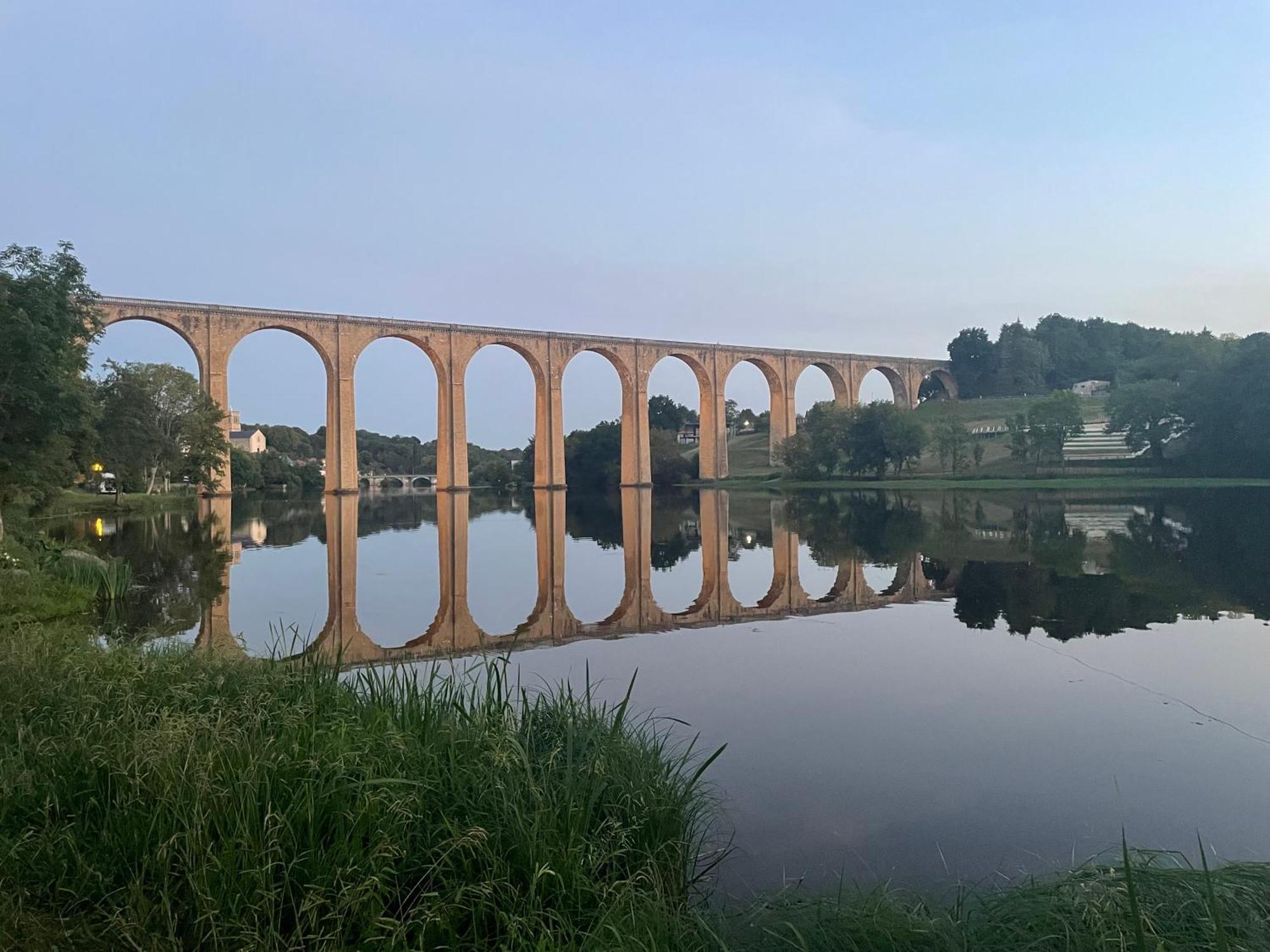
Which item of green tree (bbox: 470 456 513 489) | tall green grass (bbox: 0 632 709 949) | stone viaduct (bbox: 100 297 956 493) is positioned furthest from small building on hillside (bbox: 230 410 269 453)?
tall green grass (bbox: 0 632 709 949)

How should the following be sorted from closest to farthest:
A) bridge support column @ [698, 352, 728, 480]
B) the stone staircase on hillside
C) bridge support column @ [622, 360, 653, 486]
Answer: the stone staircase on hillside, bridge support column @ [622, 360, 653, 486], bridge support column @ [698, 352, 728, 480]

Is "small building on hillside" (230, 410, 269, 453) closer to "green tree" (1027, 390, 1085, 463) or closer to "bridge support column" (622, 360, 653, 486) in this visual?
"bridge support column" (622, 360, 653, 486)

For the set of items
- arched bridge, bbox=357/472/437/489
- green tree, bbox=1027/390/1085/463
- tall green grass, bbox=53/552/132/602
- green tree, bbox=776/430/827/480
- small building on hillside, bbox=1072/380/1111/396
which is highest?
small building on hillside, bbox=1072/380/1111/396

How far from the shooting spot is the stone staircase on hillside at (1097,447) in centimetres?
4188

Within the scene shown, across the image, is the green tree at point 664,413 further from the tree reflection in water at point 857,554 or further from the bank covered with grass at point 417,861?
the bank covered with grass at point 417,861

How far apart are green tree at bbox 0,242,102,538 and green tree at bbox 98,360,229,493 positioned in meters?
12.8

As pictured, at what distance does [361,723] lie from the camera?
10.4ft

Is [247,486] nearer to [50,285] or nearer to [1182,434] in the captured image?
[50,285]

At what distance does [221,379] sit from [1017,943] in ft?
119

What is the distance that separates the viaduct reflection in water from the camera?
6.77 meters

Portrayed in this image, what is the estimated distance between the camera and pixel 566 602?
→ 28.9 feet

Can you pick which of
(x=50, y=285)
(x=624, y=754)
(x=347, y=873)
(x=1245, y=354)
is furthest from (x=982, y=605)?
(x=1245, y=354)

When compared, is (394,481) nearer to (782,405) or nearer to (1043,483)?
(782,405)

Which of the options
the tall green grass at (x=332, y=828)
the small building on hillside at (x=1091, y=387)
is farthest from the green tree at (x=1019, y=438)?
the tall green grass at (x=332, y=828)
